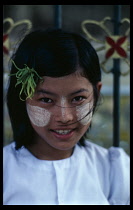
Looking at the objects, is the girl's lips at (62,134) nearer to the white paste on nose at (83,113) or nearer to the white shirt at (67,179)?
the white paste on nose at (83,113)

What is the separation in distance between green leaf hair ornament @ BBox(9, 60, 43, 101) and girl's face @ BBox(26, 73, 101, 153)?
0.07ft

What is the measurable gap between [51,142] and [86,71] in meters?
0.34

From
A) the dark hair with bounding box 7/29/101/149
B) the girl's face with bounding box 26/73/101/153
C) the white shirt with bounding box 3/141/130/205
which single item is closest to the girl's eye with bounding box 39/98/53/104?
the girl's face with bounding box 26/73/101/153

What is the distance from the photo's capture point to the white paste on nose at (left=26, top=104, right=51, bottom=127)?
1.35 m

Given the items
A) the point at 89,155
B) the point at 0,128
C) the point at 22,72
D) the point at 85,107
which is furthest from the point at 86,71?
the point at 0,128

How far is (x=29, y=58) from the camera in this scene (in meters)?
1.37

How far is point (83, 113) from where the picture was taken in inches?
53.8

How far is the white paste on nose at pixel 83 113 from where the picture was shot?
1.35 metres

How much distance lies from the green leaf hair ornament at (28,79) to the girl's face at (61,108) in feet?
0.07

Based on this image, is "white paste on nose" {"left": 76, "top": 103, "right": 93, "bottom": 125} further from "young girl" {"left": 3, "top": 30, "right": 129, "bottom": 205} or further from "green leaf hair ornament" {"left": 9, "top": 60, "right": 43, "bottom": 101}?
"green leaf hair ornament" {"left": 9, "top": 60, "right": 43, "bottom": 101}

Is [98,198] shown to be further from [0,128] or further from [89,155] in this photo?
[0,128]

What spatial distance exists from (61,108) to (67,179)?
40 cm

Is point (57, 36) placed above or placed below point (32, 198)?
above

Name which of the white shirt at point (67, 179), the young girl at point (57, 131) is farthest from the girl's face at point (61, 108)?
the white shirt at point (67, 179)
